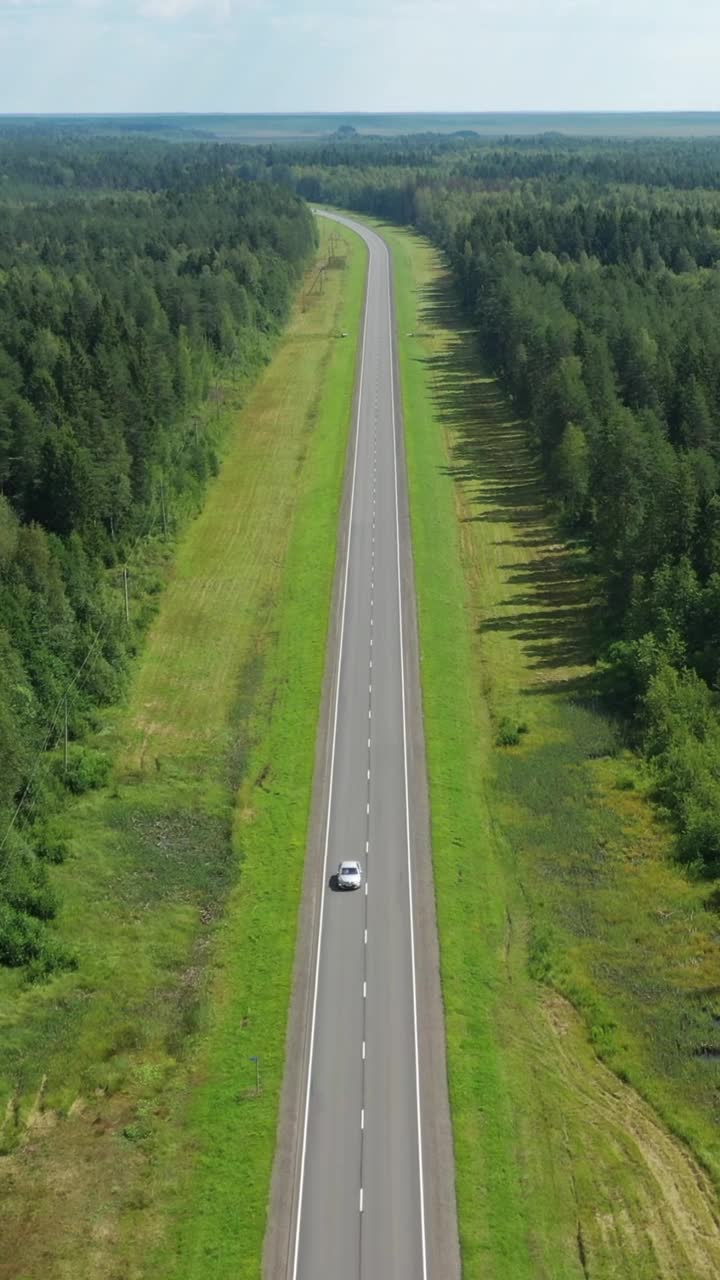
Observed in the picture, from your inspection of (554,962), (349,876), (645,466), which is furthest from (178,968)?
(645,466)

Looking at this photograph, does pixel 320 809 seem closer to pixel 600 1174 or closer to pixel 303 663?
pixel 303 663

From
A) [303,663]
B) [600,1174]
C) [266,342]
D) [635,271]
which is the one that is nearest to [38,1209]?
[600,1174]

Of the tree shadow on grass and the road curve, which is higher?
the road curve

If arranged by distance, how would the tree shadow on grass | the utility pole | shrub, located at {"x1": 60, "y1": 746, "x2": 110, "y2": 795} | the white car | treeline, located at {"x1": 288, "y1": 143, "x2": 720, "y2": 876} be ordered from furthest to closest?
the utility pole < the tree shadow on grass < treeline, located at {"x1": 288, "y1": 143, "x2": 720, "y2": 876} < shrub, located at {"x1": 60, "y1": 746, "x2": 110, "y2": 795} < the white car

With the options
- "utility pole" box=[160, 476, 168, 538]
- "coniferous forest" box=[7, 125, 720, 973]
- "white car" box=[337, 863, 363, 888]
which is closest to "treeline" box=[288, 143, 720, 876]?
"coniferous forest" box=[7, 125, 720, 973]

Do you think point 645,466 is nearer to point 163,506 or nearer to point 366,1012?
point 163,506

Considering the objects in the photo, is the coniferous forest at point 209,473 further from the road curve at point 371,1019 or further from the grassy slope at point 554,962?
the road curve at point 371,1019

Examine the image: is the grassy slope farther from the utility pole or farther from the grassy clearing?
the utility pole
